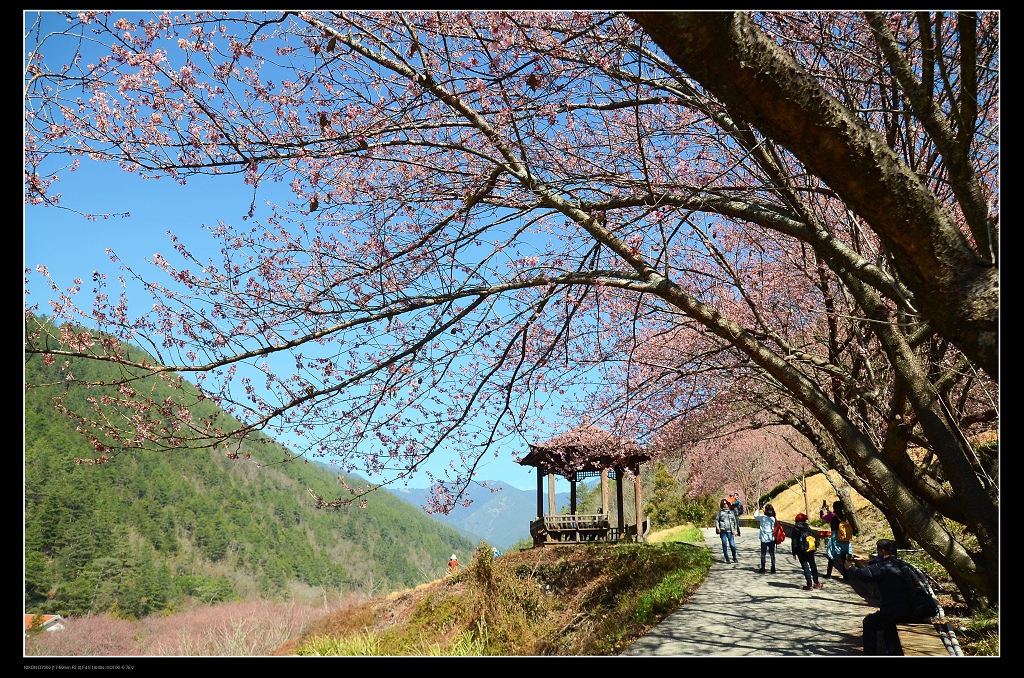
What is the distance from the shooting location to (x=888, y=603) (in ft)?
15.9

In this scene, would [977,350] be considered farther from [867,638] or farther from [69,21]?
[69,21]

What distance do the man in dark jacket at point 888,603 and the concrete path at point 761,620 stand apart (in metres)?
0.50

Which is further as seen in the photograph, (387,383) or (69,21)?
(387,383)

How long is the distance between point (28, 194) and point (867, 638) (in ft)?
22.8

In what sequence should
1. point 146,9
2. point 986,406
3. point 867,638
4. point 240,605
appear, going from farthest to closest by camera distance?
point 240,605, point 986,406, point 867,638, point 146,9

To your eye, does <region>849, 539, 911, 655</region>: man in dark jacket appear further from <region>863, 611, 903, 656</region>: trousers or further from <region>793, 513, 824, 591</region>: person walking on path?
<region>793, 513, 824, 591</region>: person walking on path

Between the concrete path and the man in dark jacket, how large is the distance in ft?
1.64

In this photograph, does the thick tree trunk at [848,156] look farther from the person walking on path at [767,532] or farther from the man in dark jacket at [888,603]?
the person walking on path at [767,532]

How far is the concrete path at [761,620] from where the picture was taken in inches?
221

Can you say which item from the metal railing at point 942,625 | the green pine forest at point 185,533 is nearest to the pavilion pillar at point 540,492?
the green pine forest at point 185,533

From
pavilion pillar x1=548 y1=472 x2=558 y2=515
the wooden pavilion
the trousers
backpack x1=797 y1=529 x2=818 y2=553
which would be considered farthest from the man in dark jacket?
pavilion pillar x1=548 y1=472 x2=558 y2=515

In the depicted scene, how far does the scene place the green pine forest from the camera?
952 inches
